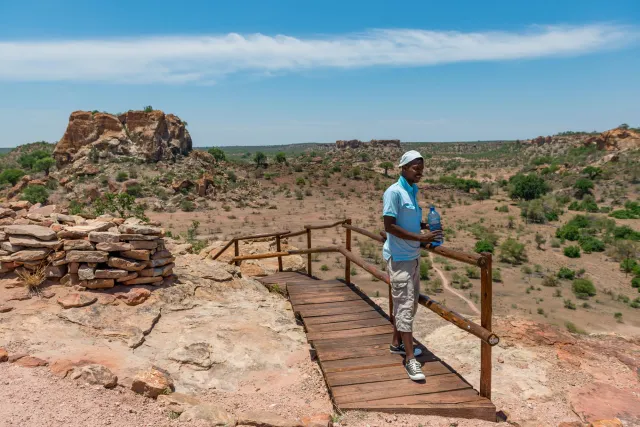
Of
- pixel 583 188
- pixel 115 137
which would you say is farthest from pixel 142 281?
pixel 583 188

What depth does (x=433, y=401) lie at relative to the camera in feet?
12.1

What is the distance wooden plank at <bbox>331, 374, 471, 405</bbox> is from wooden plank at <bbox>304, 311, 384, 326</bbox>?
5.11 feet

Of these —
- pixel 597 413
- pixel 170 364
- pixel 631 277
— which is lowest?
pixel 631 277

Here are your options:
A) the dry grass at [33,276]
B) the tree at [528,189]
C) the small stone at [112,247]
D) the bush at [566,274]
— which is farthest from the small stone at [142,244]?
the tree at [528,189]

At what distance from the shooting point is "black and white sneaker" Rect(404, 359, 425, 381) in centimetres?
400

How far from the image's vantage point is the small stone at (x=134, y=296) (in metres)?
5.57

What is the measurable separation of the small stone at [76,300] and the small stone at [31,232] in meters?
0.87

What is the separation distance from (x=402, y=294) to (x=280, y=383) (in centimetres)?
149

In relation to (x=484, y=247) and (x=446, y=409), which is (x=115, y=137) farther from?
(x=446, y=409)

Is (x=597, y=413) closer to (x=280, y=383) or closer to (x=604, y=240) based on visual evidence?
(x=280, y=383)

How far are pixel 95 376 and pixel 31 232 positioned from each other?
2.92m

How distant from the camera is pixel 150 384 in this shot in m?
3.63

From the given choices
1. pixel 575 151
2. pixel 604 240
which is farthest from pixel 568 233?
pixel 575 151

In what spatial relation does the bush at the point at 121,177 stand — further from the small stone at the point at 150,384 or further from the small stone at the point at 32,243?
the small stone at the point at 150,384
